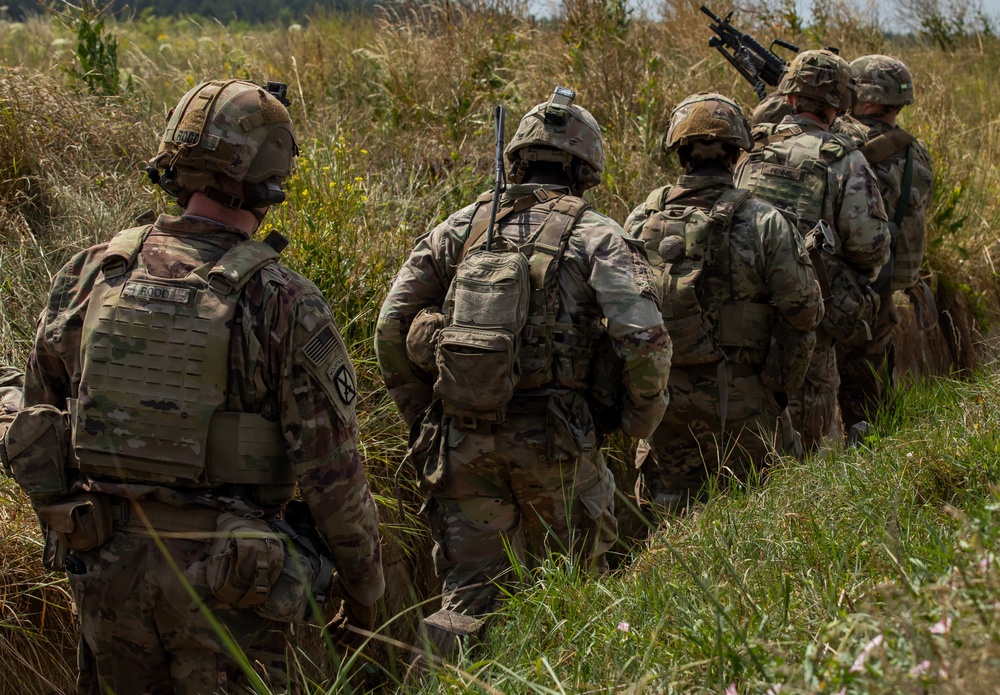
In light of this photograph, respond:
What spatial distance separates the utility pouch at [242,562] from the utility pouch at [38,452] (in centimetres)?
45

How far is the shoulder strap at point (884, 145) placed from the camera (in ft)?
19.7

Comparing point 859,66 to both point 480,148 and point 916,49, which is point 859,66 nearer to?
point 480,148

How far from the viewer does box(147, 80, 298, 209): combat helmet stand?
272 centimetres

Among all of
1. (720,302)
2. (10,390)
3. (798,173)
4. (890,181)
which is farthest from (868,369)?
(10,390)

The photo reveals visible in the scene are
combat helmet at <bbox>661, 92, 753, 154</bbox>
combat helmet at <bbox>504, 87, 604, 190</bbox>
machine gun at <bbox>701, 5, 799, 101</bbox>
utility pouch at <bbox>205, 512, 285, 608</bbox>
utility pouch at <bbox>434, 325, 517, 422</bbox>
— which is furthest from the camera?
machine gun at <bbox>701, 5, 799, 101</bbox>

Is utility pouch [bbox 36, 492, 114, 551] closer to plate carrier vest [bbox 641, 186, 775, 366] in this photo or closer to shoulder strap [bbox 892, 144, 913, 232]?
plate carrier vest [bbox 641, 186, 775, 366]

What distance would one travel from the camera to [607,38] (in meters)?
7.94

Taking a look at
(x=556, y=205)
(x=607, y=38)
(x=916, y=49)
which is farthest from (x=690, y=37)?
(x=556, y=205)

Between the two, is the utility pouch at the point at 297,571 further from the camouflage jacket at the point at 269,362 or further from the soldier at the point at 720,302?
the soldier at the point at 720,302

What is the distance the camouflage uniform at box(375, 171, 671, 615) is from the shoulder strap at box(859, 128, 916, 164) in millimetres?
2942

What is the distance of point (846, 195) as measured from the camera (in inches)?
209

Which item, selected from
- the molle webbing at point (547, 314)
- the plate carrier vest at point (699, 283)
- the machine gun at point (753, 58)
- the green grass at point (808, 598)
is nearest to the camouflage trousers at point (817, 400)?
the plate carrier vest at point (699, 283)

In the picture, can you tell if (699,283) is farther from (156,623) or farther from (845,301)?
(156,623)

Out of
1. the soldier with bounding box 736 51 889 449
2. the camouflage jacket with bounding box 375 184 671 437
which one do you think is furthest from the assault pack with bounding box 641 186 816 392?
the camouflage jacket with bounding box 375 184 671 437
